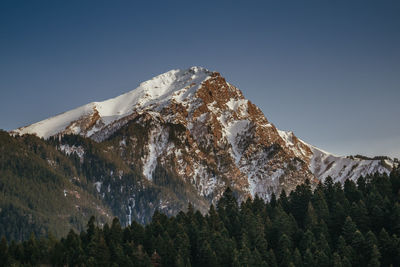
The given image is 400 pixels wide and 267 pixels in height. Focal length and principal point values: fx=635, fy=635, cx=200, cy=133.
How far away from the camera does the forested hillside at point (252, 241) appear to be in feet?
482

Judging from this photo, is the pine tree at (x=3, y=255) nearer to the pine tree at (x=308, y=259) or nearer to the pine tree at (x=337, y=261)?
the pine tree at (x=308, y=259)

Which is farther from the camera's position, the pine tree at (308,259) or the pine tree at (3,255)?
the pine tree at (3,255)

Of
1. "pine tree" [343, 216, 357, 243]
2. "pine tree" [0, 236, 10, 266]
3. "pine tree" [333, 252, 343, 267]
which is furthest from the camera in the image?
"pine tree" [0, 236, 10, 266]

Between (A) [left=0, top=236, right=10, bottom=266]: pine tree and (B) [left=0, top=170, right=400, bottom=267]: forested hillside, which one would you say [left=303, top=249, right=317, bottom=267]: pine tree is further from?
(A) [left=0, top=236, right=10, bottom=266]: pine tree

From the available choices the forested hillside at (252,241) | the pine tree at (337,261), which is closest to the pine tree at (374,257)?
the forested hillside at (252,241)

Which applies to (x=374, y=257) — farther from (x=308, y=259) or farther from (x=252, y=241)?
(x=252, y=241)

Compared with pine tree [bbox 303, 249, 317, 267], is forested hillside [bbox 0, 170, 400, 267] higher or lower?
higher

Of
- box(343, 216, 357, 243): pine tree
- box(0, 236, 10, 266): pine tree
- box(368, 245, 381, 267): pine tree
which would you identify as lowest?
box(368, 245, 381, 267): pine tree

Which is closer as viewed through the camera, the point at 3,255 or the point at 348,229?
the point at 348,229

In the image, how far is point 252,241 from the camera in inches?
6496

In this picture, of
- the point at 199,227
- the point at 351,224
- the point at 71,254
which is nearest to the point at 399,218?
the point at 351,224

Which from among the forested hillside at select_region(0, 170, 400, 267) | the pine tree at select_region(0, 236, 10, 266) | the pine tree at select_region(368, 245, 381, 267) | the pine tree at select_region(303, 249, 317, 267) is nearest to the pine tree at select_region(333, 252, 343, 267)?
the forested hillside at select_region(0, 170, 400, 267)

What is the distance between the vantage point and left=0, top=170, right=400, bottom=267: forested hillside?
482ft

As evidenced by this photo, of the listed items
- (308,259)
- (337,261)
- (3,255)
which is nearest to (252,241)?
(308,259)
